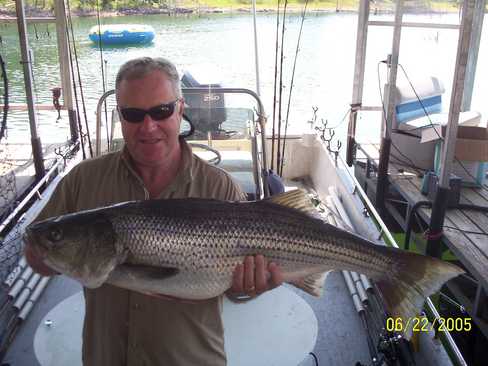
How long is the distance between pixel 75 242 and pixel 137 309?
35cm

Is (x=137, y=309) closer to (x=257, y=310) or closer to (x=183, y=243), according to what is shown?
(x=183, y=243)

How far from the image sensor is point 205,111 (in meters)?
4.81

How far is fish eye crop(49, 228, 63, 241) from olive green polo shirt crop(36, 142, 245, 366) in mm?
192

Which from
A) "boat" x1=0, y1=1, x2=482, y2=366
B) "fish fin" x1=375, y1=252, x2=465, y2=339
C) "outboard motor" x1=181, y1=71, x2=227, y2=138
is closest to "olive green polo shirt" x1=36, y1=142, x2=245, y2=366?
"fish fin" x1=375, y1=252, x2=465, y2=339

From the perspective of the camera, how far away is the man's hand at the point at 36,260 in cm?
186

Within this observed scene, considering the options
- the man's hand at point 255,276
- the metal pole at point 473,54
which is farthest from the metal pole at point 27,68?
the metal pole at point 473,54

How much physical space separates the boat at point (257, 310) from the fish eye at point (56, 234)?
1.35 metres

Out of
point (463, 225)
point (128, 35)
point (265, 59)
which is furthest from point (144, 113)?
point (128, 35)

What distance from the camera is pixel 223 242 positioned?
6.21 ft

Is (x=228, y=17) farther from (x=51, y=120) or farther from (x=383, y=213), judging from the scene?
(x=383, y=213)

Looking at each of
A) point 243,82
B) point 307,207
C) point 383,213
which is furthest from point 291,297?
point 243,82

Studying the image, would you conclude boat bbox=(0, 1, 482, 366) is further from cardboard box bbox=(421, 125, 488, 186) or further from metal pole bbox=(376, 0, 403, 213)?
cardboard box bbox=(421, 125, 488, 186)

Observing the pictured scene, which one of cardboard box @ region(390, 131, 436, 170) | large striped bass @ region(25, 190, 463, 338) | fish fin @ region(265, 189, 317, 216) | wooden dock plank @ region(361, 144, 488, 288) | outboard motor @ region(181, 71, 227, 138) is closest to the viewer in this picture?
large striped bass @ region(25, 190, 463, 338)

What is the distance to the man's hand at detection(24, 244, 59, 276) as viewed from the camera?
6.11 feet
